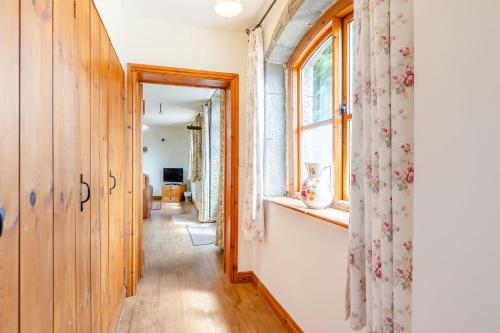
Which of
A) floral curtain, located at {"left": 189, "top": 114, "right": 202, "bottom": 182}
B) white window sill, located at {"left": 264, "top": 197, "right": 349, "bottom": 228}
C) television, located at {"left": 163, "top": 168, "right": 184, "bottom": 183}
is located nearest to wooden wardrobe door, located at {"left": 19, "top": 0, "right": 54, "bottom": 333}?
white window sill, located at {"left": 264, "top": 197, "right": 349, "bottom": 228}

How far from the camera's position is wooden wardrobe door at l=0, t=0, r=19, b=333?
0.60 meters

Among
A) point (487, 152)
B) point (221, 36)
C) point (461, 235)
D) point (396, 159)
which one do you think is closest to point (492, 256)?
point (461, 235)

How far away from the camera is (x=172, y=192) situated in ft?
28.9

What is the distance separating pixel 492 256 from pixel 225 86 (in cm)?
270

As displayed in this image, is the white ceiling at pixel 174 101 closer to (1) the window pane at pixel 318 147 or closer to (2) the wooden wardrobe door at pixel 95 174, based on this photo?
(1) the window pane at pixel 318 147

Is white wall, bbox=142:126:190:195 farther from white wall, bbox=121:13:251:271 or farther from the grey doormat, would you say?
white wall, bbox=121:13:251:271

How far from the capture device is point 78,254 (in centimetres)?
Result: 112

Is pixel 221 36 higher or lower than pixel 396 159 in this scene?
higher

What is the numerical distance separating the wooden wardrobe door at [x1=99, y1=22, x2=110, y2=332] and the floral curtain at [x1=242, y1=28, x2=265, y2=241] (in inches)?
46.1

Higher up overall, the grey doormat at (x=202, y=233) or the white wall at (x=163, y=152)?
the white wall at (x=163, y=152)

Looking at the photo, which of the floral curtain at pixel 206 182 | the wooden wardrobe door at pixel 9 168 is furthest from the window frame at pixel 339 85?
the floral curtain at pixel 206 182

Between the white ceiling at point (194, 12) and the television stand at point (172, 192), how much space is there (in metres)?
6.72

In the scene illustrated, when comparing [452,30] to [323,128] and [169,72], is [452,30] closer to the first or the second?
[323,128]

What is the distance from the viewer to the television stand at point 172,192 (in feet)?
28.8
